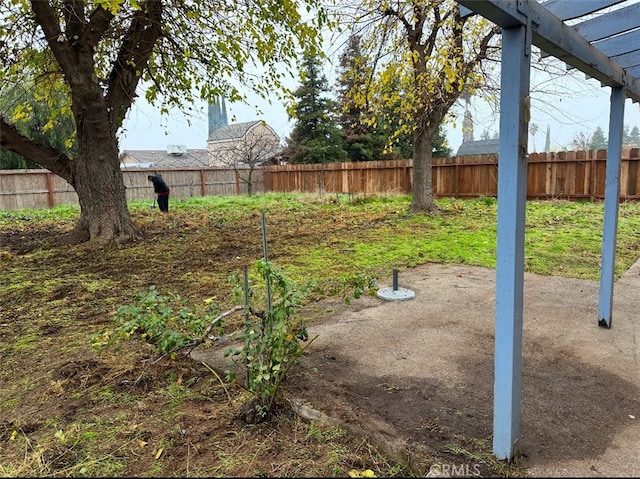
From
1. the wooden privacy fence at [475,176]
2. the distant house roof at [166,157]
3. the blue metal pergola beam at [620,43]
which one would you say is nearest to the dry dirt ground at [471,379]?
the blue metal pergola beam at [620,43]

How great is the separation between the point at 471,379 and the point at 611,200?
1736 millimetres

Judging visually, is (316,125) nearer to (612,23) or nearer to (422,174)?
(422,174)

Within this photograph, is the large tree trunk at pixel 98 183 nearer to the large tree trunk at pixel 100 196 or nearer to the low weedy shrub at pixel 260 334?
the large tree trunk at pixel 100 196

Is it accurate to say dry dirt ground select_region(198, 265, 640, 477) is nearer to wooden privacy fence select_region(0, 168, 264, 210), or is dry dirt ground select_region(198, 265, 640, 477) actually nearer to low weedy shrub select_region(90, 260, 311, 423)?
low weedy shrub select_region(90, 260, 311, 423)

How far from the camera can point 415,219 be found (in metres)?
9.82

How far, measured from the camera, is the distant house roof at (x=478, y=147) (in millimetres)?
33094

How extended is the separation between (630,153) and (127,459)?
45.1 ft

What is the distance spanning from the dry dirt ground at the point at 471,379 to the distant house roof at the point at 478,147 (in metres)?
31.9

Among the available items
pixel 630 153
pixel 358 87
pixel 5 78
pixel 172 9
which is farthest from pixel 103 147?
pixel 630 153

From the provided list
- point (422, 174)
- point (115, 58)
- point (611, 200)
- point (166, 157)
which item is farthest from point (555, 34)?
point (166, 157)

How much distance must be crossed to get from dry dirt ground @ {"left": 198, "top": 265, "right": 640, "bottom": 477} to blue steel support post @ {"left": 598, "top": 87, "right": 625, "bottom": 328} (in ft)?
0.69

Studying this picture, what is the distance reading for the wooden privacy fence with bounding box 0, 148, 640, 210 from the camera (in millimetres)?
12180

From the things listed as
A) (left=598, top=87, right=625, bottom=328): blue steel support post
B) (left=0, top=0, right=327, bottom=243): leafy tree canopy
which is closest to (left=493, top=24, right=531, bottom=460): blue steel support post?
(left=598, top=87, right=625, bottom=328): blue steel support post

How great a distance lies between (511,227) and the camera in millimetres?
1587
